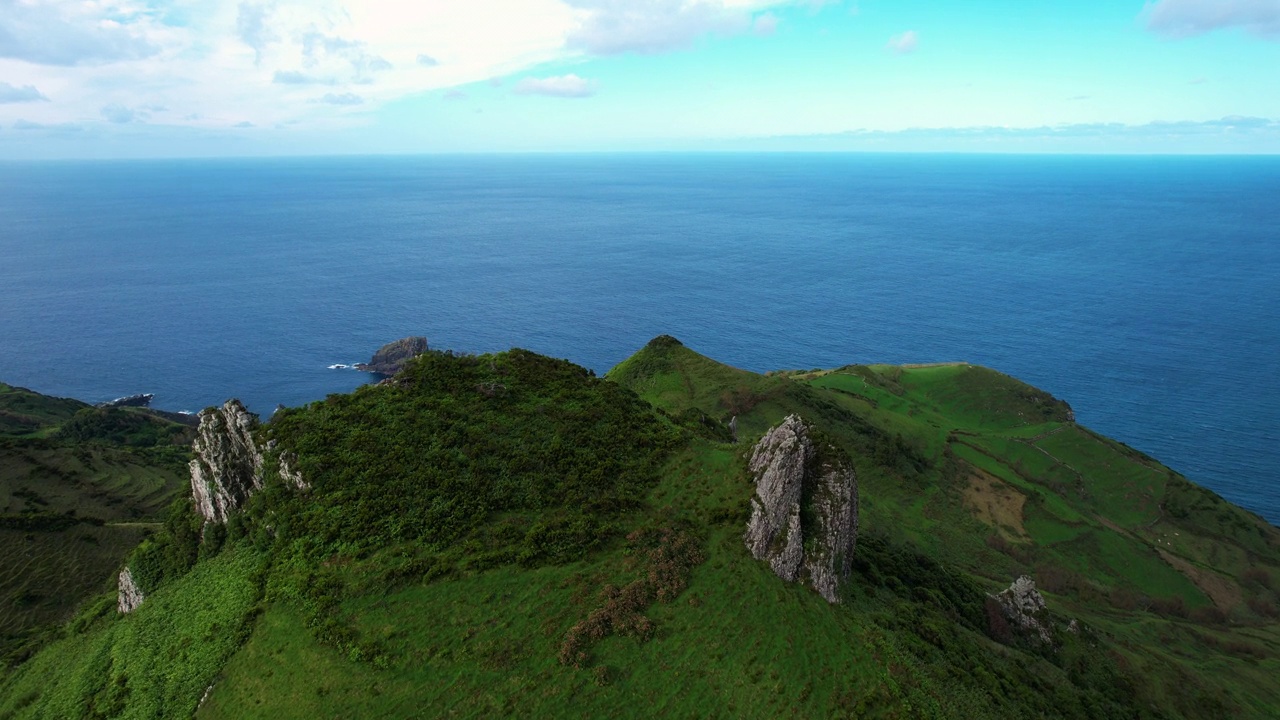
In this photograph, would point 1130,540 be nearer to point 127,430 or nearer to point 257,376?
point 127,430

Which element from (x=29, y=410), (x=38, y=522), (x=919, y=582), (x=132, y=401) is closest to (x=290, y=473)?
(x=38, y=522)

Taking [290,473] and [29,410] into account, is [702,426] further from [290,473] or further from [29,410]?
[29,410]

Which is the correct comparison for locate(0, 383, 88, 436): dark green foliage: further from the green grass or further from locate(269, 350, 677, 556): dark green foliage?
locate(269, 350, 677, 556): dark green foliage

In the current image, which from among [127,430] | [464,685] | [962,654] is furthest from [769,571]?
[127,430]

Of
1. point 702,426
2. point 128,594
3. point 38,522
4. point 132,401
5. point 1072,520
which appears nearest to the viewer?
point 128,594

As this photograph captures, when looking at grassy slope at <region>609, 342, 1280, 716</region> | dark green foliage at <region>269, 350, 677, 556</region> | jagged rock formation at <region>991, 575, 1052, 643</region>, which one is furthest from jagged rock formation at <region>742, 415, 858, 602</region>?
grassy slope at <region>609, 342, 1280, 716</region>
